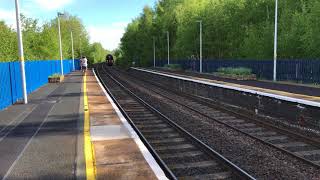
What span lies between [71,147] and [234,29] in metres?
53.7

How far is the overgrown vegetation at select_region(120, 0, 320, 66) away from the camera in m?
38.6

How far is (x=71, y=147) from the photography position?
9.53m

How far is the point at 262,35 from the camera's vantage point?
48.1 m

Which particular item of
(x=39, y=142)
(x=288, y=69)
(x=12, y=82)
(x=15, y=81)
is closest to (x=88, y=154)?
(x=39, y=142)

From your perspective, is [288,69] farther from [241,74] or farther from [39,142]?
[39,142]

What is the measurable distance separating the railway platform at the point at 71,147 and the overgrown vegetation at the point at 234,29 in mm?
27363

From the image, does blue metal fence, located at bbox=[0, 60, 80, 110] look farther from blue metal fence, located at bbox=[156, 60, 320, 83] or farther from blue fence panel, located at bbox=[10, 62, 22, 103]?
blue metal fence, located at bbox=[156, 60, 320, 83]

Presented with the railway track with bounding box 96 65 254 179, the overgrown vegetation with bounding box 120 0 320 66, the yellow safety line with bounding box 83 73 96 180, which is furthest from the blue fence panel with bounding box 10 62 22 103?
the overgrown vegetation with bounding box 120 0 320 66

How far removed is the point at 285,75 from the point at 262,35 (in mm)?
13076

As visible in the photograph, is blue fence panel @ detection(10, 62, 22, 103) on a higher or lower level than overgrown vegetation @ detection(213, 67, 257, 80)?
higher

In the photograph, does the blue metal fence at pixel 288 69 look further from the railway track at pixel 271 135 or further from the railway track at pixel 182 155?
the railway track at pixel 182 155

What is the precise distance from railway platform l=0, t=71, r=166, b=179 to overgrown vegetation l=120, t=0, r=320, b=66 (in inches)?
1077

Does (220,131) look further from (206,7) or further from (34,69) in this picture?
(206,7)

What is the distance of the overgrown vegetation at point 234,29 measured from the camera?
127 ft
